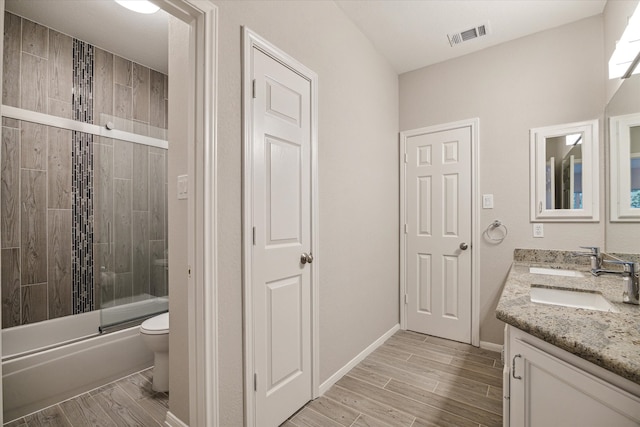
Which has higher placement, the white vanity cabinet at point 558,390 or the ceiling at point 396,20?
the ceiling at point 396,20

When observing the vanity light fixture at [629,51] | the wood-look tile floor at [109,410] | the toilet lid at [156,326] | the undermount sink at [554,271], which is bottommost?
the wood-look tile floor at [109,410]

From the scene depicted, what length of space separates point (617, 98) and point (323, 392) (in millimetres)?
2724

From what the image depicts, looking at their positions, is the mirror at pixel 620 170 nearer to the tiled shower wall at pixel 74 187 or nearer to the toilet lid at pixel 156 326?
the toilet lid at pixel 156 326

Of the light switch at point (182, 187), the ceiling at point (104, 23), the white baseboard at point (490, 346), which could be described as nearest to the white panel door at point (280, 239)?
the light switch at point (182, 187)

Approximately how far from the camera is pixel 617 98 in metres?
1.93

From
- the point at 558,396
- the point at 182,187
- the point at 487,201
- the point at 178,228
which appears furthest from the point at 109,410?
the point at 487,201

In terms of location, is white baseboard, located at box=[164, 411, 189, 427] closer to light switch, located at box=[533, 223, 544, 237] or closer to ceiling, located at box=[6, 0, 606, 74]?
ceiling, located at box=[6, 0, 606, 74]

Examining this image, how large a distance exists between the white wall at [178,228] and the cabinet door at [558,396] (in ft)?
4.91

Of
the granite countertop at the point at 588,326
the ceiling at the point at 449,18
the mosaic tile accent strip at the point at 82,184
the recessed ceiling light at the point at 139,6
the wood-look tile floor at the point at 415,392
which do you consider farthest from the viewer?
the mosaic tile accent strip at the point at 82,184

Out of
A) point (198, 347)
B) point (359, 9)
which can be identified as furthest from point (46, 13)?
point (198, 347)

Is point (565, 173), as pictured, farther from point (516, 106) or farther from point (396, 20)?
point (396, 20)

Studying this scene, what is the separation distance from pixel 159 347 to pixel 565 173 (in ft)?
10.9

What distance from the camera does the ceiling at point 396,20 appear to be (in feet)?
7.32

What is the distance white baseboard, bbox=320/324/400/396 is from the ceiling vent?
2762 mm
